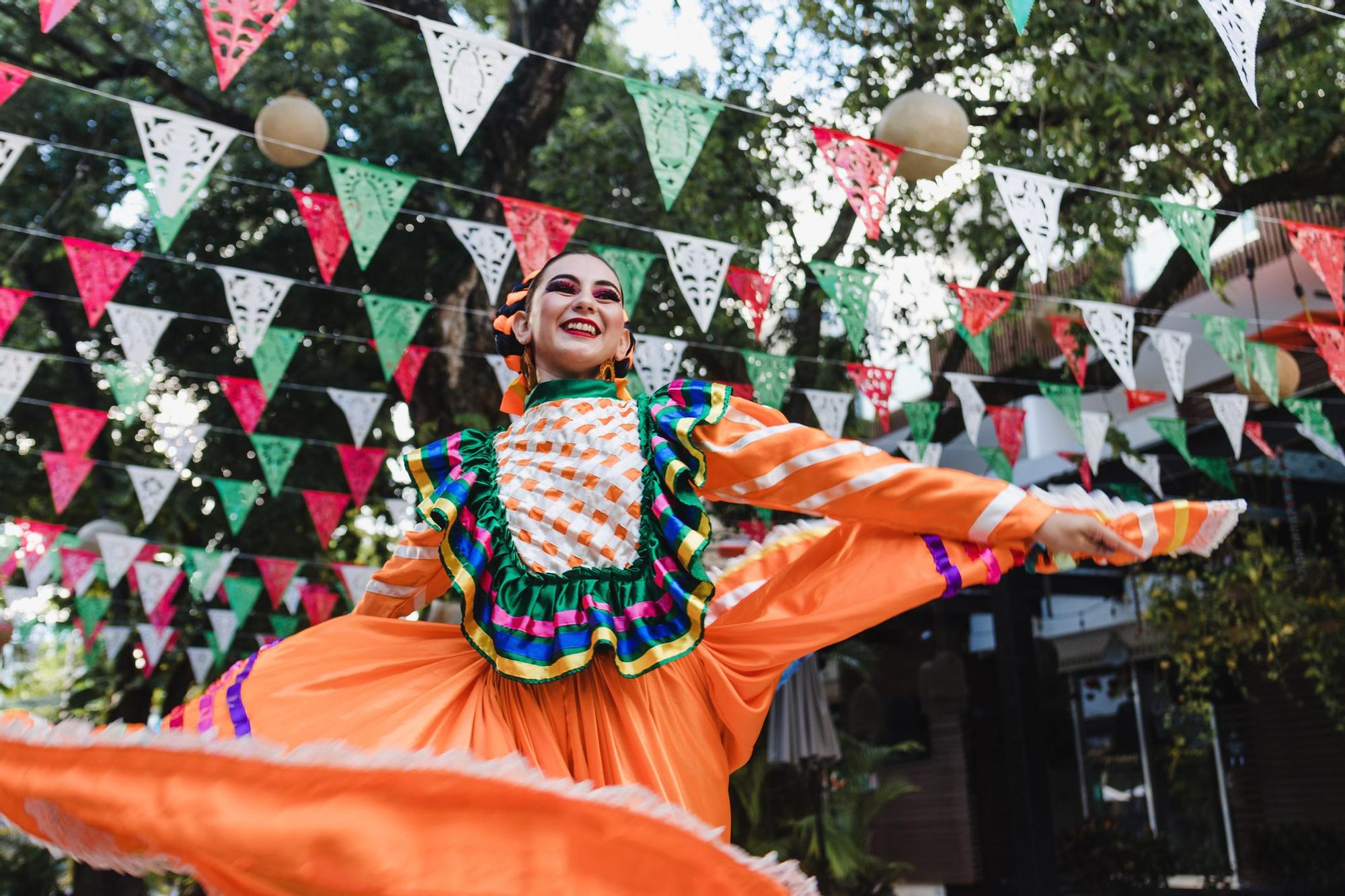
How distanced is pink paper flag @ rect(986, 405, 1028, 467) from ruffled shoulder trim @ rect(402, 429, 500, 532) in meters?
5.26

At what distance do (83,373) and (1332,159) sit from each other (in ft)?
28.1

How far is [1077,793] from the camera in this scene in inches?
527

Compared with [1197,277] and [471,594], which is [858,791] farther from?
[471,594]

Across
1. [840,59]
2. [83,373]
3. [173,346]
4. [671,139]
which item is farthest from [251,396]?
[840,59]

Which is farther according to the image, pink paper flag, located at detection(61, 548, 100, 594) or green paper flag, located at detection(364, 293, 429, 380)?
pink paper flag, located at detection(61, 548, 100, 594)

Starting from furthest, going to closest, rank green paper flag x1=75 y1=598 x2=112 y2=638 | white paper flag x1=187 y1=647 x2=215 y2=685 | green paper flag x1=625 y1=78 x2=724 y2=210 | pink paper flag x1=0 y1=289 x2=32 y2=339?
white paper flag x1=187 y1=647 x2=215 y2=685 → green paper flag x1=75 y1=598 x2=112 y2=638 → pink paper flag x1=0 y1=289 x2=32 y2=339 → green paper flag x1=625 y1=78 x2=724 y2=210

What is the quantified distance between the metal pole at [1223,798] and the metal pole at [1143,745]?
78 cm

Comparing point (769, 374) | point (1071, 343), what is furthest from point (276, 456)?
point (1071, 343)

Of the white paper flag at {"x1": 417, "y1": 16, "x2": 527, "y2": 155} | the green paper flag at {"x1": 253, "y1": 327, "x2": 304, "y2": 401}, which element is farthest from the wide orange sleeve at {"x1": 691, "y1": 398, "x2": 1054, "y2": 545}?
the green paper flag at {"x1": 253, "y1": 327, "x2": 304, "y2": 401}

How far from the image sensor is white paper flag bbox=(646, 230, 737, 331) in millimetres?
5199

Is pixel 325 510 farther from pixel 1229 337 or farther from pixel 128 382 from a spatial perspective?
pixel 1229 337

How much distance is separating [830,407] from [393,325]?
2513 millimetres

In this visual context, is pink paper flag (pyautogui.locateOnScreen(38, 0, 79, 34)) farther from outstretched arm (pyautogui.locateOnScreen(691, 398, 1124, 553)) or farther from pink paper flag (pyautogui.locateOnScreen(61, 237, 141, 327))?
outstretched arm (pyautogui.locateOnScreen(691, 398, 1124, 553))

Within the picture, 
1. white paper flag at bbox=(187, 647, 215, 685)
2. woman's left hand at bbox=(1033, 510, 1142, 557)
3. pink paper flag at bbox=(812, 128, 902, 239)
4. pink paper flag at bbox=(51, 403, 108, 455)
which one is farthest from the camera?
white paper flag at bbox=(187, 647, 215, 685)
